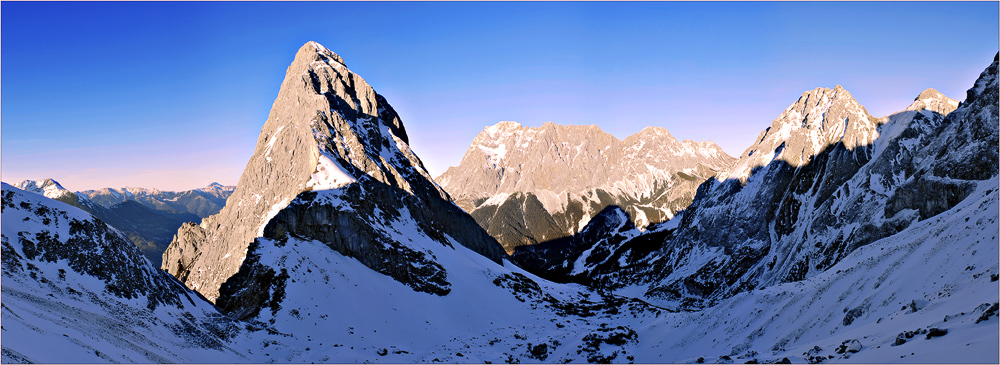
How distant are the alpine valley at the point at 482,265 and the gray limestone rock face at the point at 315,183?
2.01 feet

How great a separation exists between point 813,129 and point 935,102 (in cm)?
2873

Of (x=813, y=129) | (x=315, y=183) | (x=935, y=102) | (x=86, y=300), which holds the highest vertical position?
(x=935, y=102)

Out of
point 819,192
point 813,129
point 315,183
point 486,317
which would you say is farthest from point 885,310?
point 813,129

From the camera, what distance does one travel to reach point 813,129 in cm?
14275

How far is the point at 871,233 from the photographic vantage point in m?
79.6

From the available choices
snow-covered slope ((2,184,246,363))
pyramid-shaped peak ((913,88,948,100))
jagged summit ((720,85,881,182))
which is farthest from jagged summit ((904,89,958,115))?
snow-covered slope ((2,184,246,363))

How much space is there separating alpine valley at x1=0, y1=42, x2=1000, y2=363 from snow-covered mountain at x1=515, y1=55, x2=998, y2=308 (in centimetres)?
55

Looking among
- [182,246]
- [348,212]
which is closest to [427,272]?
[348,212]

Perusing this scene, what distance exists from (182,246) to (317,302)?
58.8 m

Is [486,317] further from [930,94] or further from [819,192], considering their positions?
[930,94]

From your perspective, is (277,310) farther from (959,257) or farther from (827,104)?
(827,104)

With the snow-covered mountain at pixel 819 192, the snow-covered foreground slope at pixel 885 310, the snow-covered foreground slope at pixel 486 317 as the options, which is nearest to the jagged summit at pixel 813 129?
the snow-covered mountain at pixel 819 192

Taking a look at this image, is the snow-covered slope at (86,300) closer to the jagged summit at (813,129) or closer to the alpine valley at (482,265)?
the alpine valley at (482,265)

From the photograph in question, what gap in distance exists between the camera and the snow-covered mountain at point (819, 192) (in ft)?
235
